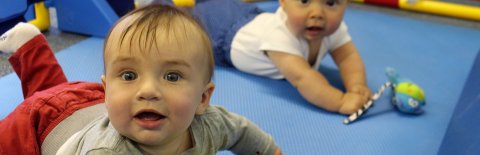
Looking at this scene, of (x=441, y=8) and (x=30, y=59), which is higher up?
(x=30, y=59)

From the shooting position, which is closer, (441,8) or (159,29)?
(159,29)

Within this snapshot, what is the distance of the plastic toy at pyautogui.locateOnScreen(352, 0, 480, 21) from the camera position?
1.83 m

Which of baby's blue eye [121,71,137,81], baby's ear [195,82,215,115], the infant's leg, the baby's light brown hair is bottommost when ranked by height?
the infant's leg

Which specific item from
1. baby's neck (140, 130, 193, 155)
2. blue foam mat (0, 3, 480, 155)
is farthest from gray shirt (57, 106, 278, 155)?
blue foam mat (0, 3, 480, 155)

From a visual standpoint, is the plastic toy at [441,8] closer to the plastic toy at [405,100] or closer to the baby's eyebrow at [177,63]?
the plastic toy at [405,100]

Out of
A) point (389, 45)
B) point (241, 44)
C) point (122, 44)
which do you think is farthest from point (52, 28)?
point (122, 44)

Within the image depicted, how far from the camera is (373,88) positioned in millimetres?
1240

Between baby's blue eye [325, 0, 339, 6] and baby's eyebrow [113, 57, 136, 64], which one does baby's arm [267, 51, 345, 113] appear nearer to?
baby's blue eye [325, 0, 339, 6]

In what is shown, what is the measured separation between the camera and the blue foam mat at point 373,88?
3.25 ft

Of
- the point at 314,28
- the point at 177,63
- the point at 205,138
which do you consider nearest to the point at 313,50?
the point at 314,28

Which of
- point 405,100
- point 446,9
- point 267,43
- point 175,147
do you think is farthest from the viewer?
point 446,9

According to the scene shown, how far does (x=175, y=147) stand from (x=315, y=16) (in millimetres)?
571

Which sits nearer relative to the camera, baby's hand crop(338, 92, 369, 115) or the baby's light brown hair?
the baby's light brown hair

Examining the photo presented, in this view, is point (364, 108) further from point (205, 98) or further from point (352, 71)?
point (205, 98)
